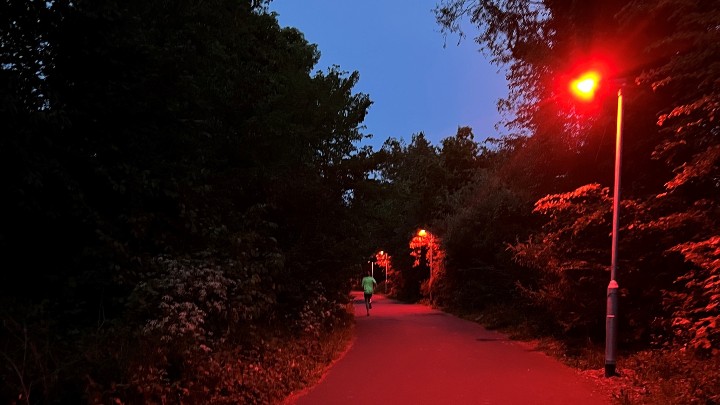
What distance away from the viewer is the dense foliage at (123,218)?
6.27m

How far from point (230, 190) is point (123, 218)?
3.45 m

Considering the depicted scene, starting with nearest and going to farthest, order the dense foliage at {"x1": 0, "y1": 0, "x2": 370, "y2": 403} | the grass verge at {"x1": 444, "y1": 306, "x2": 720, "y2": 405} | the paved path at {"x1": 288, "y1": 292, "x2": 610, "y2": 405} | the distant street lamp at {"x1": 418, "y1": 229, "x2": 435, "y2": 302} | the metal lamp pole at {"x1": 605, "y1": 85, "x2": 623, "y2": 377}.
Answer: the dense foliage at {"x1": 0, "y1": 0, "x2": 370, "y2": 403} < the grass verge at {"x1": 444, "y1": 306, "x2": 720, "y2": 405} < the paved path at {"x1": 288, "y1": 292, "x2": 610, "y2": 405} < the metal lamp pole at {"x1": 605, "y1": 85, "x2": 623, "y2": 377} < the distant street lamp at {"x1": 418, "y1": 229, "x2": 435, "y2": 302}

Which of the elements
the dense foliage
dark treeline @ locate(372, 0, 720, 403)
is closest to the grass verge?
dark treeline @ locate(372, 0, 720, 403)

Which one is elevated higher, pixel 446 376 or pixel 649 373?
pixel 649 373

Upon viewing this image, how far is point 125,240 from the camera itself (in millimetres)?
8398

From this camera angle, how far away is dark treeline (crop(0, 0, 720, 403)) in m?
7.06

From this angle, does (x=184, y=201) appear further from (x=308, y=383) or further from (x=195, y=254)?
(x=308, y=383)

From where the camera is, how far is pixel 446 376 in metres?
9.63

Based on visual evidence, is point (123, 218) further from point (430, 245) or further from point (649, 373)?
point (430, 245)

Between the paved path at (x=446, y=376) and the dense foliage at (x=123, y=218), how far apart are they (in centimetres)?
132

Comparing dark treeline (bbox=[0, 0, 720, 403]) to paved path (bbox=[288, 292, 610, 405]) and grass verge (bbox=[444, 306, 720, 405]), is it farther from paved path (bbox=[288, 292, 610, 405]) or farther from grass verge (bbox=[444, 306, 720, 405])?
paved path (bbox=[288, 292, 610, 405])

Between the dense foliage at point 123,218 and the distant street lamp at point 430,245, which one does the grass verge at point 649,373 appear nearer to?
the dense foliage at point 123,218

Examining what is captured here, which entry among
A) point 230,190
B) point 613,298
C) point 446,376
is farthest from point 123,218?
point 613,298

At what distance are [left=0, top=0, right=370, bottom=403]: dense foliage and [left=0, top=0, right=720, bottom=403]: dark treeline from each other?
3cm
